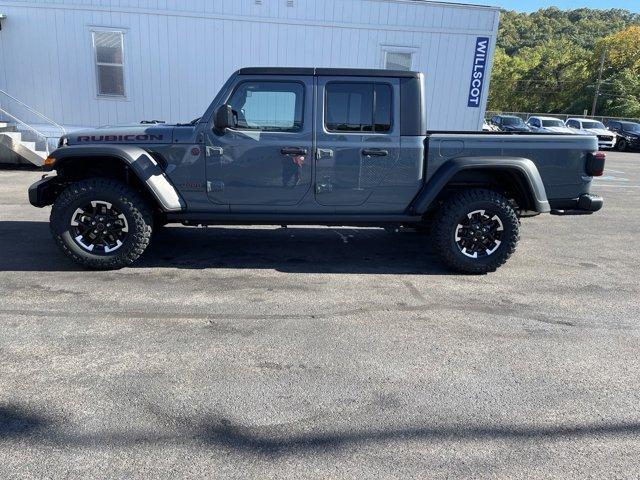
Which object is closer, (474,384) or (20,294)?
(474,384)

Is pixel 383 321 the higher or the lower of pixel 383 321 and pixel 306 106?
the lower

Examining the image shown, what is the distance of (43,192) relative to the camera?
16.5ft

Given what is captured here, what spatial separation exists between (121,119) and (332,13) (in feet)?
20.1

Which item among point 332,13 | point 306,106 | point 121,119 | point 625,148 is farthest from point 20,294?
point 625,148

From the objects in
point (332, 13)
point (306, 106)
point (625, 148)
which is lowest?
point (625, 148)

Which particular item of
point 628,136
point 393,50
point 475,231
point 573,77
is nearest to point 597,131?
point 628,136

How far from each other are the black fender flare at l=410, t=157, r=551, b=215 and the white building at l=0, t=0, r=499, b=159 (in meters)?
8.97

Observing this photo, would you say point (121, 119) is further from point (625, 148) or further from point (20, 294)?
point (625, 148)

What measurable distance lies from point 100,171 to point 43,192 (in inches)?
23.4

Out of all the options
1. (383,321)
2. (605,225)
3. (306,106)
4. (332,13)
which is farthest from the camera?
(332,13)

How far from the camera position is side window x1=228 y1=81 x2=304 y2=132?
A: 4844mm

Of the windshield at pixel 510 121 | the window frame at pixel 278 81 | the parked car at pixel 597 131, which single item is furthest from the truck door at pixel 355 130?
the windshield at pixel 510 121

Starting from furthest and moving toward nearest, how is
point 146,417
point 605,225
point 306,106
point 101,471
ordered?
point 605,225, point 306,106, point 146,417, point 101,471

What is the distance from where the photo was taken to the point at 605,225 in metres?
7.78
